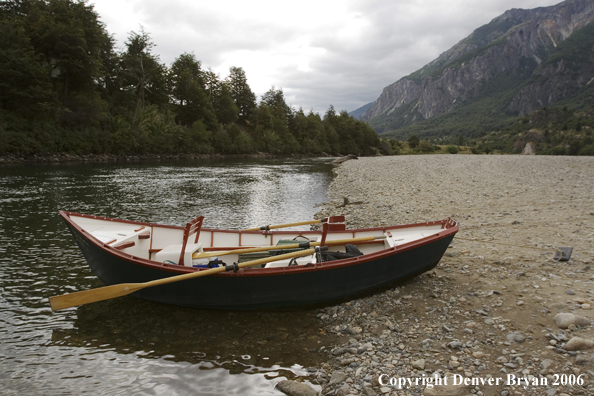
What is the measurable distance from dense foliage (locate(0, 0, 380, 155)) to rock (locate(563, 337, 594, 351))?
Result: 5239 cm

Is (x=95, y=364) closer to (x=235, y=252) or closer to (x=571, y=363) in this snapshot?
(x=235, y=252)

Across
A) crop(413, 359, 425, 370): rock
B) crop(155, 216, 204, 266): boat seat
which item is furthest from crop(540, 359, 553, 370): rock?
crop(155, 216, 204, 266): boat seat

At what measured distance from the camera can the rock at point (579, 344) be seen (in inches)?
195

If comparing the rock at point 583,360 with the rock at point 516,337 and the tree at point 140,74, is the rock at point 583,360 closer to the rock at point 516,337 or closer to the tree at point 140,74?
the rock at point 516,337

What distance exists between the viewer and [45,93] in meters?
48.2

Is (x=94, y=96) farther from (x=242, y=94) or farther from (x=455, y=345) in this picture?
(x=455, y=345)

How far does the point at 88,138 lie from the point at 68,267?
50.2m

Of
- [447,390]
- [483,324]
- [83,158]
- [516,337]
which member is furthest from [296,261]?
[83,158]

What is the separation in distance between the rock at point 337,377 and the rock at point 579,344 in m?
3.25

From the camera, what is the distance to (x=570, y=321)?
18.4ft

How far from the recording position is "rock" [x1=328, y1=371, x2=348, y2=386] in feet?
16.6

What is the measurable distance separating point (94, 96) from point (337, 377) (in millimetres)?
66152

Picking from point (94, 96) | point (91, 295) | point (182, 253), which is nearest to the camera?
point (91, 295)

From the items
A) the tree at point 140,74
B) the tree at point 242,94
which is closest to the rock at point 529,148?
the tree at point 242,94
